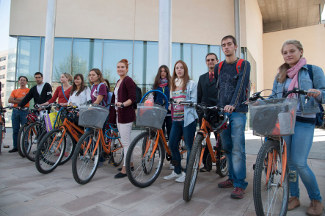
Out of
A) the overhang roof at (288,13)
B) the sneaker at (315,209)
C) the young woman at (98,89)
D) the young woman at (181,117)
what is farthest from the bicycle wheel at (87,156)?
the overhang roof at (288,13)

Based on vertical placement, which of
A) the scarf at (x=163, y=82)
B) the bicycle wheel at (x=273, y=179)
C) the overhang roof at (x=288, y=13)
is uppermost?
the overhang roof at (x=288, y=13)

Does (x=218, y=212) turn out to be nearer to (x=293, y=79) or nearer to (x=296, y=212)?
(x=296, y=212)

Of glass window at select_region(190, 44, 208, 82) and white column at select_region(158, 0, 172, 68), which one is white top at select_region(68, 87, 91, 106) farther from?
glass window at select_region(190, 44, 208, 82)

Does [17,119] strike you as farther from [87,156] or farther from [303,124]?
[303,124]

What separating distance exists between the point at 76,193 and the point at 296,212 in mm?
2542

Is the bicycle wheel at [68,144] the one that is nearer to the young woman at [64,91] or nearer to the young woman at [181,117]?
the young woman at [64,91]

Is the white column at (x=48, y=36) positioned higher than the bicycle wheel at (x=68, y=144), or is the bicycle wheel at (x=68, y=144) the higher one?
the white column at (x=48, y=36)

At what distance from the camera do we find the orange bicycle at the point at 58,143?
3.54 metres

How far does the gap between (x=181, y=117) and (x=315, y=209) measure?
74.8 inches

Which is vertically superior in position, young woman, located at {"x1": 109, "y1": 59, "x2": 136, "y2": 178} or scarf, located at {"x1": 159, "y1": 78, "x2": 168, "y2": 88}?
scarf, located at {"x1": 159, "y1": 78, "x2": 168, "y2": 88}

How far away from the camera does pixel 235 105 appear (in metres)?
2.69

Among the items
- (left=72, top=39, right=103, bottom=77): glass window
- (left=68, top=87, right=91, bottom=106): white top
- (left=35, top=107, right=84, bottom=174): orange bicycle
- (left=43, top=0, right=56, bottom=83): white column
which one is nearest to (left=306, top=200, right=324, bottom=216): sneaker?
(left=35, top=107, right=84, bottom=174): orange bicycle

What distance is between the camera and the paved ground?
2301 millimetres

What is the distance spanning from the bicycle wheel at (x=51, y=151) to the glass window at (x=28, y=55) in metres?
9.75
